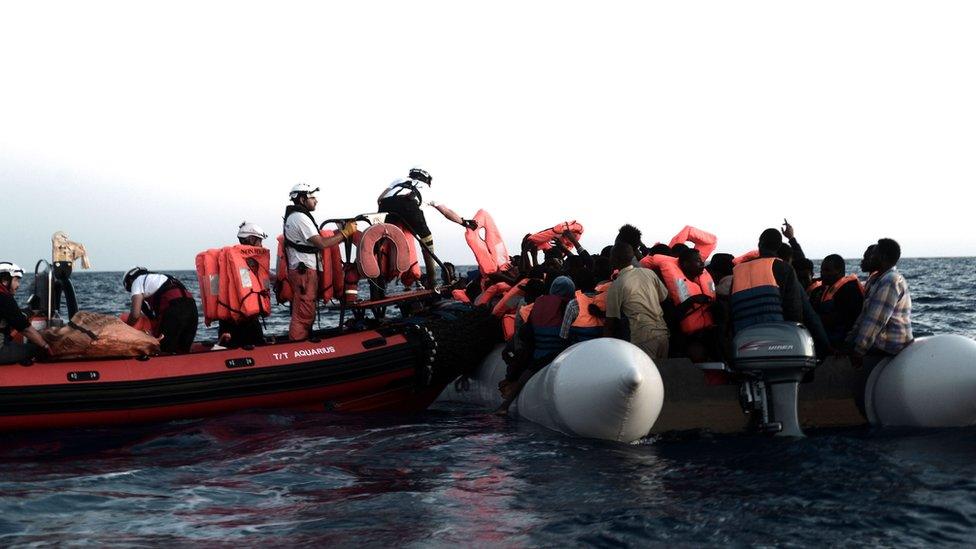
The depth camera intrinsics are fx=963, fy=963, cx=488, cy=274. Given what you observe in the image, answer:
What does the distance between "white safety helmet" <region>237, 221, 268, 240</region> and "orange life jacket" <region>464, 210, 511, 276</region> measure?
275 cm

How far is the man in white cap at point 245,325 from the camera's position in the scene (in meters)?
9.61

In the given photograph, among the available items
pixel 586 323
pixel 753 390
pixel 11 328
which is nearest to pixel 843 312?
pixel 753 390

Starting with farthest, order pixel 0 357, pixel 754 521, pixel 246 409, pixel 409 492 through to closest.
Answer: pixel 246 409
pixel 0 357
pixel 409 492
pixel 754 521

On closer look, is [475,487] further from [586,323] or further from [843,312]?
[843,312]

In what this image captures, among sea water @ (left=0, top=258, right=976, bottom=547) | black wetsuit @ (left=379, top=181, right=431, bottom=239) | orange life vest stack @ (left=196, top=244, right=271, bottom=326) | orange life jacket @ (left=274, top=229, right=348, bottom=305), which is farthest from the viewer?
black wetsuit @ (left=379, top=181, right=431, bottom=239)

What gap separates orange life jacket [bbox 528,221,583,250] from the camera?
37.7 feet

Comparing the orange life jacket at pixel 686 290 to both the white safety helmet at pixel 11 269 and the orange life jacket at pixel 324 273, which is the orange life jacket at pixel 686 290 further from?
the white safety helmet at pixel 11 269

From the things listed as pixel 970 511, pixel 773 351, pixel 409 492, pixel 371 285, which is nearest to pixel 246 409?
pixel 371 285

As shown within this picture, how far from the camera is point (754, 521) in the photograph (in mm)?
5332

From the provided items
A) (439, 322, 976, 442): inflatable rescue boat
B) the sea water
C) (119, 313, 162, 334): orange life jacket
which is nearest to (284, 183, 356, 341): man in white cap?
(119, 313, 162, 334): orange life jacket

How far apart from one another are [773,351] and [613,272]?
2.38 metres

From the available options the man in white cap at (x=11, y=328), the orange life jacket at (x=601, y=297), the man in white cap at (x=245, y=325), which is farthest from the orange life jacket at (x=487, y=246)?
the man in white cap at (x=11, y=328)

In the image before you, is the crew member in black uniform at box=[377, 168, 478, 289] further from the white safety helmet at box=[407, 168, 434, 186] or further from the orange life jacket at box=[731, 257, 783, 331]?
the orange life jacket at box=[731, 257, 783, 331]

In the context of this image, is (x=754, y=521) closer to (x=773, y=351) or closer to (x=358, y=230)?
(x=773, y=351)
